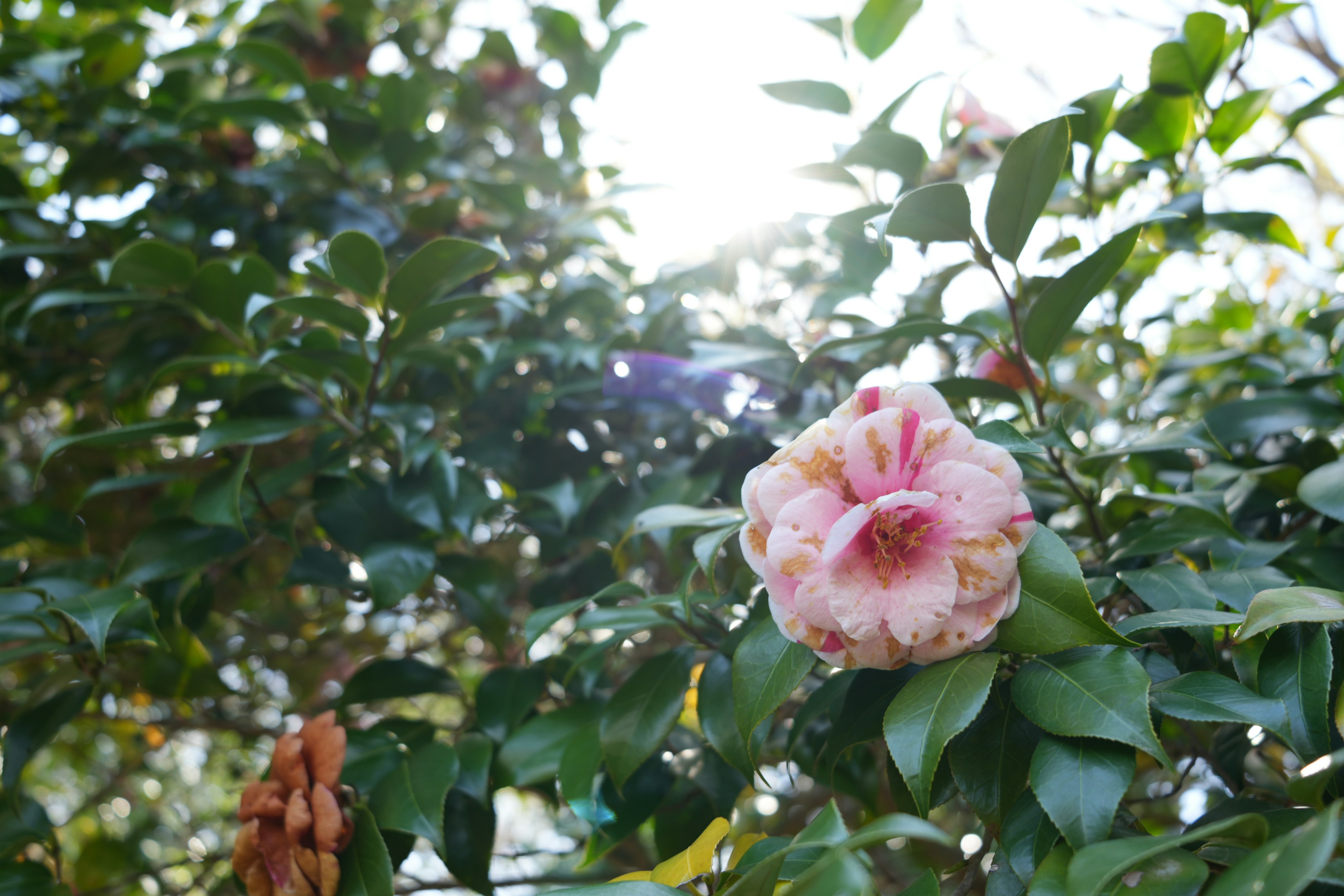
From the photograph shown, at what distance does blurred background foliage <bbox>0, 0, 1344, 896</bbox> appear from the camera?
0.65 metres

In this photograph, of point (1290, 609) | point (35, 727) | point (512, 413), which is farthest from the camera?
point (512, 413)

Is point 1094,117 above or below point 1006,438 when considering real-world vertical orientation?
above

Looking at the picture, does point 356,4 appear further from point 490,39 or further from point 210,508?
point 210,508

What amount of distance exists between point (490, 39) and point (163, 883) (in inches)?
52.6

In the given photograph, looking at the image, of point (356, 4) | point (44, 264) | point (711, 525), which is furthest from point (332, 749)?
point (356, 4)

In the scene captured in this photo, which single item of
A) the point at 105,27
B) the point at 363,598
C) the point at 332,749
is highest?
the point at 105,27

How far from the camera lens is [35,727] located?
723 millimetres

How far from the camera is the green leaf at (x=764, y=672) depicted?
0.48 meters

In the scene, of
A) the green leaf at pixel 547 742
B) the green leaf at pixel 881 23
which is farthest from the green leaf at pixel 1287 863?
the green leaf at pixel 881 23

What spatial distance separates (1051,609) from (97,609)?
71 centimetres

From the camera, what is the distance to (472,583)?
794 mm

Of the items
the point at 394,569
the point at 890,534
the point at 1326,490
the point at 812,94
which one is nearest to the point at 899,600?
the point at 890,534

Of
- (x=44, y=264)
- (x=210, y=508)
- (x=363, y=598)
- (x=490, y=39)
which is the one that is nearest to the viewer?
(x=210, y=508)

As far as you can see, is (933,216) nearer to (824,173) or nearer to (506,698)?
(824,173)
